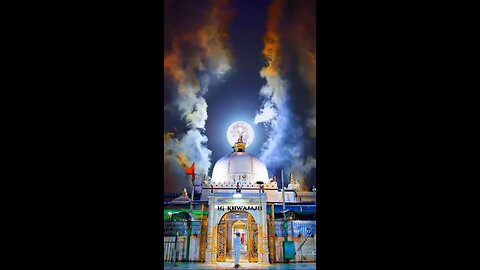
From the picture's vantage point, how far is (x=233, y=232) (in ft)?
26.8

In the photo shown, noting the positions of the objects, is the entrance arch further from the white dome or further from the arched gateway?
the white dome

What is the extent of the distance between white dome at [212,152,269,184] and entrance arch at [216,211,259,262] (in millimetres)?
922

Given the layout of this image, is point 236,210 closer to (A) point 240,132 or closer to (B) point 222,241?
(B) point 222,241

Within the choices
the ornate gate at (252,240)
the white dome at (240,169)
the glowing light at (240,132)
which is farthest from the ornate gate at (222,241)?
the glowing light at (240,132)

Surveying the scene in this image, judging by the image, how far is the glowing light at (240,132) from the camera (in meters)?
8.47

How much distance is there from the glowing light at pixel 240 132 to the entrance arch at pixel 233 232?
1.57m

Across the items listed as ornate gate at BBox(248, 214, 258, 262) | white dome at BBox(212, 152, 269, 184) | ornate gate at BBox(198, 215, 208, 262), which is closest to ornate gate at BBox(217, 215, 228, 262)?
ornate gate at BBox(198, 215, 208, 262)

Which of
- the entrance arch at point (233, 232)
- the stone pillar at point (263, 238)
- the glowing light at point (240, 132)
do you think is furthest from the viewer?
the glowing light at point (240, 132)

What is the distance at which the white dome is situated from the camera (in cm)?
896

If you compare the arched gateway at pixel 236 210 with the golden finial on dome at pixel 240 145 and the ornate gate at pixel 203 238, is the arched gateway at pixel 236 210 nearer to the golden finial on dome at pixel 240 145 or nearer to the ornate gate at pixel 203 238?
the ornate gate at pixel 203 238

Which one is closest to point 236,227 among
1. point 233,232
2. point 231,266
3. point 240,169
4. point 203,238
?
point 233,232
